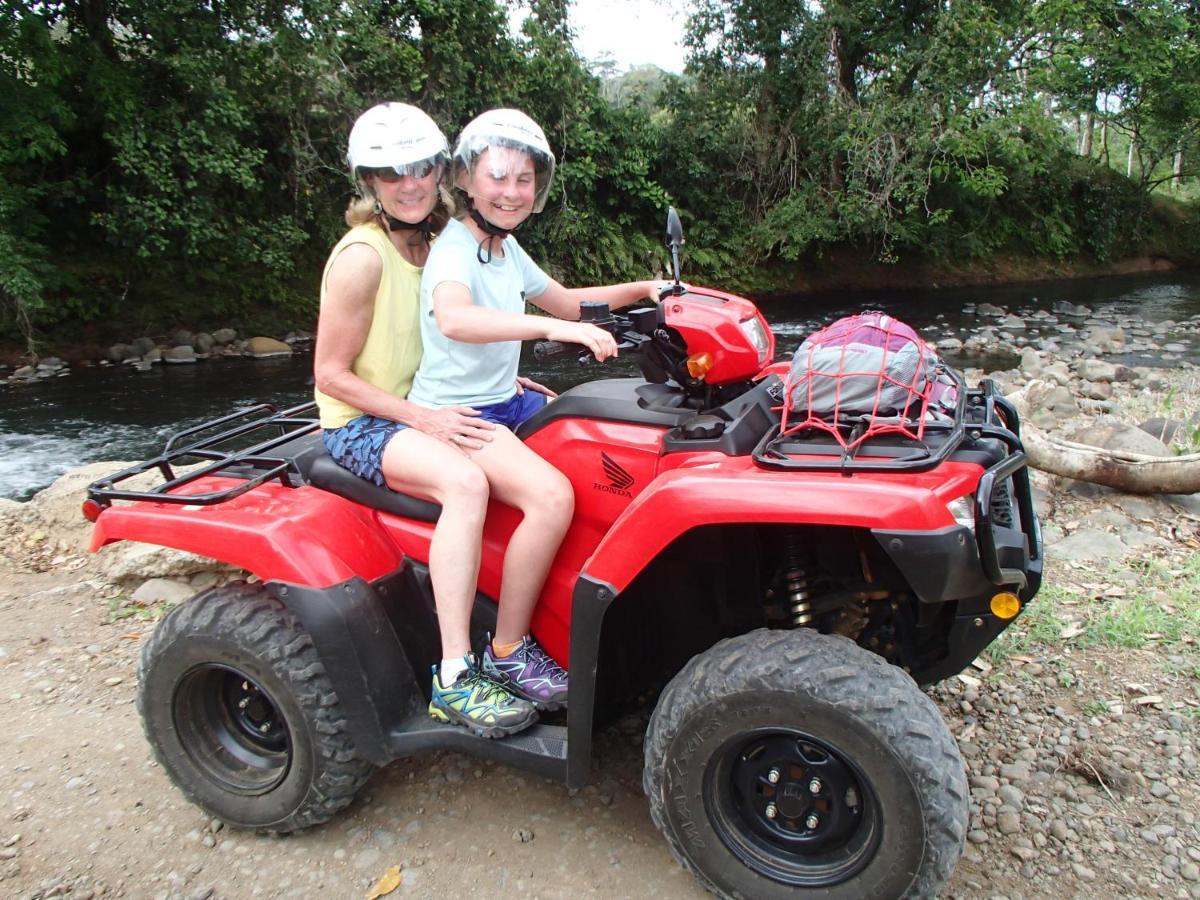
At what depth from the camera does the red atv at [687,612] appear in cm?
201

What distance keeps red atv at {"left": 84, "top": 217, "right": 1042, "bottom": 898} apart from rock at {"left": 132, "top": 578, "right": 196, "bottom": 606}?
1.83m

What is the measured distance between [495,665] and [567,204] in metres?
14.7

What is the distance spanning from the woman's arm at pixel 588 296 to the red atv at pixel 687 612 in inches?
17.0

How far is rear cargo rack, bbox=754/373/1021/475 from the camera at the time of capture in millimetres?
2049

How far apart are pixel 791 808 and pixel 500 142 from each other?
188cm

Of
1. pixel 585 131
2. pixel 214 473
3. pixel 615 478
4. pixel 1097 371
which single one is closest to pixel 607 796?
pixel 615 478

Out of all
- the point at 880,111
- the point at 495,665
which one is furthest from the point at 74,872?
the point at 880,111

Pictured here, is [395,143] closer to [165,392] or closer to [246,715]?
[246,715]

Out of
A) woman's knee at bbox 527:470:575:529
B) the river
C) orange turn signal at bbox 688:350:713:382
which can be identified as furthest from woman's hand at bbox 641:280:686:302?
the river

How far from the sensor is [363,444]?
264 cm

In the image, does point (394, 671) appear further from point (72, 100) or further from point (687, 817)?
point (72, 100)

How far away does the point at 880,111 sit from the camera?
17219 mm

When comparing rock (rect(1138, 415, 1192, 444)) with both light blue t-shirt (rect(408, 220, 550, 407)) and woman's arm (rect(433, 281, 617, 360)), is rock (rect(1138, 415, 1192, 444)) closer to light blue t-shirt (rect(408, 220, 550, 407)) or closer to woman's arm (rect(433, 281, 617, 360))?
light blue t-shirt (rect(408, 220, 550, 407))

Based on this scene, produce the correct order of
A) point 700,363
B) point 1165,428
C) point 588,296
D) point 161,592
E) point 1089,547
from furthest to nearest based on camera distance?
point 1165,428 < point 161,592 < point 1089,547 < point 588,296 < point 700,363
